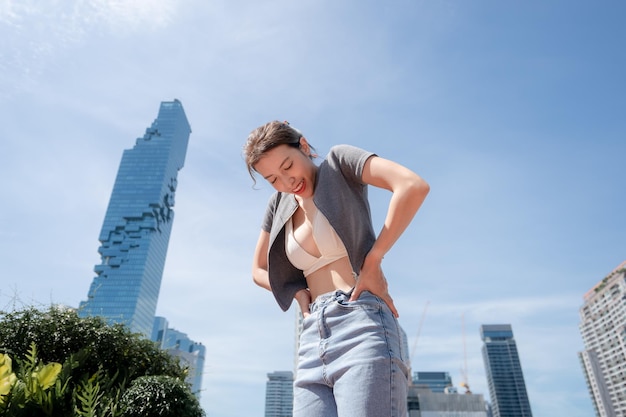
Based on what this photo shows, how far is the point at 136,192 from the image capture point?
4700 inches

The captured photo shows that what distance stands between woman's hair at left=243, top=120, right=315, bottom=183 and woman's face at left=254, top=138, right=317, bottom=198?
0.06 feet

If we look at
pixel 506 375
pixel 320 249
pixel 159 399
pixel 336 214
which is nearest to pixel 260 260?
pixel 320 249

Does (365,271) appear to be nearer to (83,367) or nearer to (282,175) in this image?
(282,175)

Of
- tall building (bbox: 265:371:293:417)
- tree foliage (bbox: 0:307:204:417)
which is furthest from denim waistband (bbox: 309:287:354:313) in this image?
tall building (bbox: 265:371:293:417)

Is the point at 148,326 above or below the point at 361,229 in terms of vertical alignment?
above

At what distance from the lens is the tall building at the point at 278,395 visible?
18825 centimetres

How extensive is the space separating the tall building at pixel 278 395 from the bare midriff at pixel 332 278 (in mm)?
204915

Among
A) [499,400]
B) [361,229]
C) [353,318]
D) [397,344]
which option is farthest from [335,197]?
[499,400]

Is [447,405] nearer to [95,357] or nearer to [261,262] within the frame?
[95,357]

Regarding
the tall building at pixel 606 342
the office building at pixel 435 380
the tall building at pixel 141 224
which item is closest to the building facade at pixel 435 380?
the office building at pixel 435 380

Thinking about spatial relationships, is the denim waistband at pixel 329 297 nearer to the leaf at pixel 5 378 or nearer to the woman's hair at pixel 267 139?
the woman's hair at pixel 267 139

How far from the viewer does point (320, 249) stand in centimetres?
156

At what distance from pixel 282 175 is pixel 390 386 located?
87 centimetres

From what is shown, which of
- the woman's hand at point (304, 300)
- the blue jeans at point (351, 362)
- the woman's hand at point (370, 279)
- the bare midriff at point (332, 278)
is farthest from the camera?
the woman's hand at point (304, 300)
